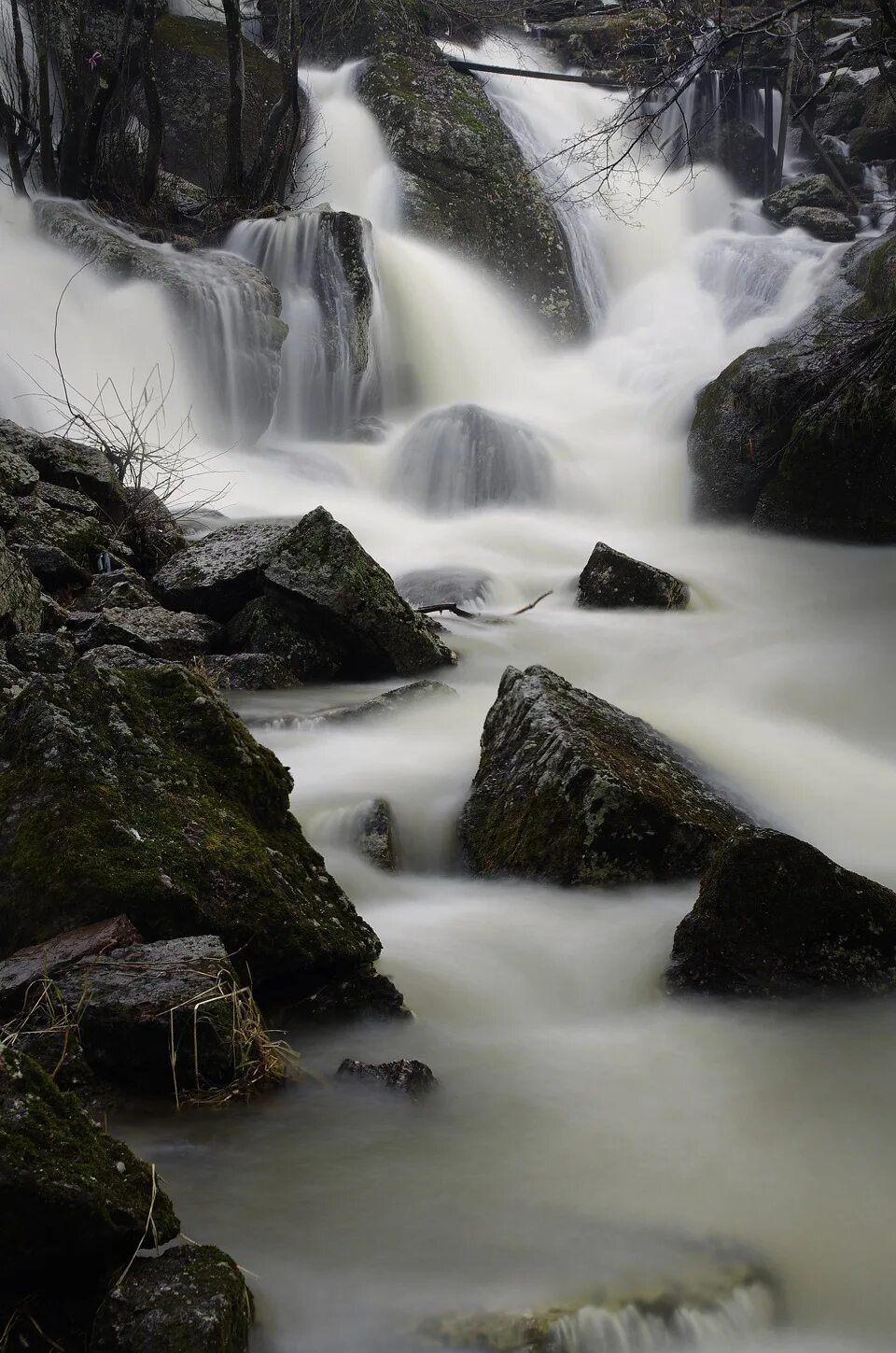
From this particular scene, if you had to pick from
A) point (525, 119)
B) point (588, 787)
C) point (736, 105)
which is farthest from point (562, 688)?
point (736, 105)

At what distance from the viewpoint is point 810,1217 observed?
2.36 m

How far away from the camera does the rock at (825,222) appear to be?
18.8m

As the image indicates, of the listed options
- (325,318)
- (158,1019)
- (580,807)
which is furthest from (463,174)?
(158,1019)

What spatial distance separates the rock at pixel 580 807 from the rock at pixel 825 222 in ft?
54.9

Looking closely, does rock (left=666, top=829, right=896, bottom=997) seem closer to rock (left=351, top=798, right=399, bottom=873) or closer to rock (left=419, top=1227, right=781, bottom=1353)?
rock (left=419, top=1227, right=781, bottom=1353)

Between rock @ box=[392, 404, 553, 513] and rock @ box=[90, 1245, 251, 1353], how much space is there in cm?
1045

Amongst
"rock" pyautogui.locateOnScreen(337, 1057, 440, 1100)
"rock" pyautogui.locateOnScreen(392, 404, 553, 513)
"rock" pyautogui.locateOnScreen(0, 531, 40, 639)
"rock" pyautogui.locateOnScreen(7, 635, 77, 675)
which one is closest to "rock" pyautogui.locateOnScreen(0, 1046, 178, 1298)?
"rock" pyautogui.locateOnScreen(337, 1057, 440, 1100)

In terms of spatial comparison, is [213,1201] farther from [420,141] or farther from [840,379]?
[420,141]

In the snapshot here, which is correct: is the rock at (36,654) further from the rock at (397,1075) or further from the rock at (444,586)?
the rock at (444,586)

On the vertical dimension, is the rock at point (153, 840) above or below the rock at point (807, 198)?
below

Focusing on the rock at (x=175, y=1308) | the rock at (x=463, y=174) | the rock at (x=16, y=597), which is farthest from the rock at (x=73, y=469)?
the rock at (x=463, y=174)

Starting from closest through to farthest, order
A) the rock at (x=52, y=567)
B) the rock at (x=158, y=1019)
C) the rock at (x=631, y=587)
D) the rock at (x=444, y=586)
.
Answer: the rock at (x=158, y=1019), the rock at (x=52, y=567), the rock at (x=631, y=587), the rock at (x=444, y=586)

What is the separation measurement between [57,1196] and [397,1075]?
114cm

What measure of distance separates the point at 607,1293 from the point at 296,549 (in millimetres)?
4960
